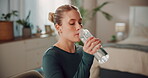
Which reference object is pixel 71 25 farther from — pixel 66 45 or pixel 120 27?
pixel 120 27

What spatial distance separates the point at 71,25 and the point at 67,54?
12cm

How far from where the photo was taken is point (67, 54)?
0.85m

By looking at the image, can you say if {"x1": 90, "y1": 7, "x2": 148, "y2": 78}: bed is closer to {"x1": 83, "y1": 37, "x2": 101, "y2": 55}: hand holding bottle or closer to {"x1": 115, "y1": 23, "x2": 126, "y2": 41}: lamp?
{"x1": 115, "y1": 23, "x2": 126, "y2": 41}: lamp

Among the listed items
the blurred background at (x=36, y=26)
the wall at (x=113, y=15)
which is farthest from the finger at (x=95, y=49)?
the wall at (x=113, y=15)

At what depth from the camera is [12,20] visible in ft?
12.8

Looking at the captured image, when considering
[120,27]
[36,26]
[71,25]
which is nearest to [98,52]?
[71,25]

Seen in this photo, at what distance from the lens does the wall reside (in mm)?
5047

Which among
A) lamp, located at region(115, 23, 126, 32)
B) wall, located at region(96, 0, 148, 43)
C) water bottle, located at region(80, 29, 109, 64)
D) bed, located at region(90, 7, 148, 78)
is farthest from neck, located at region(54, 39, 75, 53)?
wall, located at region(96, 0, 148, 43)

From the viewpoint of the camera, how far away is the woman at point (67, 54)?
0.73m

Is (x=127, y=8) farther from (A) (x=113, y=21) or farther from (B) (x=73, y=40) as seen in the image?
(B) (x=73, y=40)

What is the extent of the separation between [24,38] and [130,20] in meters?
2.37

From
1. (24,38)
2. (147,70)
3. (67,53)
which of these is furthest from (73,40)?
(24,38)

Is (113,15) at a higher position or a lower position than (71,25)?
higher

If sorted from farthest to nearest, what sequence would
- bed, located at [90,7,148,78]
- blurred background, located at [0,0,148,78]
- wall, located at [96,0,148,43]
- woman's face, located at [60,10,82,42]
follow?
wall, located at [96,0,148,43]
blurred background, located at [0,0,148,78]
bed, located at [90,7,148,78]
woman's face, located at [60,10,82,42]
